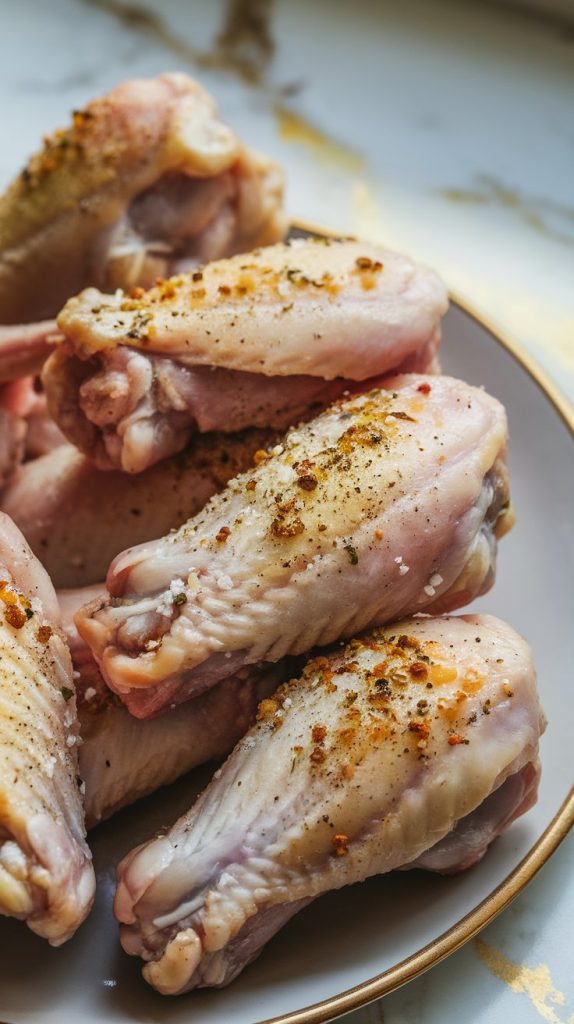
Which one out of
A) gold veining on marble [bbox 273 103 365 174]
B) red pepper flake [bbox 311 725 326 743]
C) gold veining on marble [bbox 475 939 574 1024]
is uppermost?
red pepper flake [bbox 311 725 326 743]

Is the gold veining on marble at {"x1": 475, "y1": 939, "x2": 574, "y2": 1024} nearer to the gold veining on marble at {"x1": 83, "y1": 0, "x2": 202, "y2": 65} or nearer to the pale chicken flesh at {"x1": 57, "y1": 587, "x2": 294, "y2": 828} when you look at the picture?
the pale chicken flesh at {"x1": 57, "y1": 587, "x2": 294, "y2": 828}

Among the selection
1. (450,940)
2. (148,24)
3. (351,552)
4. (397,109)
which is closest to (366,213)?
(397,109)

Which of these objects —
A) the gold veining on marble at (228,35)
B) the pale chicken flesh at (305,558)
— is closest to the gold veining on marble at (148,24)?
the gold veining on marble at (228,35)

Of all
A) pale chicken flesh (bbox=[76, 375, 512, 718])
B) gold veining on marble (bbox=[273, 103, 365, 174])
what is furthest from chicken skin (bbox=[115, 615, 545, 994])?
gold veining on marble (bbox=[273, 103, 365, 174])

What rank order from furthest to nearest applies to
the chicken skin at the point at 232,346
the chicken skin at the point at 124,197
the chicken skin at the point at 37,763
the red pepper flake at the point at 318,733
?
the chicken skin at the point at 124,197
the chicken skin at the point at 232,346
the red pepper flake at the point at 318,733
the chicken skin at the point at 37,763

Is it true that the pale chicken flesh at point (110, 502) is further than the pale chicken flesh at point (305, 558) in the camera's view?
Yes

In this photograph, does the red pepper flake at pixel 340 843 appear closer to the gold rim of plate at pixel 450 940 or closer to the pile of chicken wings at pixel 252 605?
the pile of chicken wings at pixel 252 605

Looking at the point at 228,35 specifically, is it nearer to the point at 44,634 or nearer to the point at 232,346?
the point at 232,346
